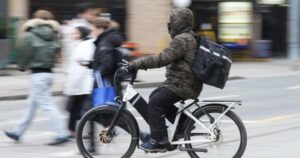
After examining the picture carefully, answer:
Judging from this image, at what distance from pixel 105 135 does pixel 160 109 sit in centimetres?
73

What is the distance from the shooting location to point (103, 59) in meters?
7.86

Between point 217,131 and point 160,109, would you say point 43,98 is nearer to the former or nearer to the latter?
point 160,109

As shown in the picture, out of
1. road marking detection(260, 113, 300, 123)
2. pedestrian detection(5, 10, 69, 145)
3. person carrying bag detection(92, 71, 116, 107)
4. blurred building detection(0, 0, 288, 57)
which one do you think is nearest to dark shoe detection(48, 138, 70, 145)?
pedestrian detection(5, 10, 69, 145)

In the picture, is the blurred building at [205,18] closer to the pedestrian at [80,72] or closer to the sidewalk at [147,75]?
the sidewalk at [147,75]

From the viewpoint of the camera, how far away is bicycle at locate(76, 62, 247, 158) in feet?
22.4

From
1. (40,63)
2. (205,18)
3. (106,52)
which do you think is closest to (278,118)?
(106,52)

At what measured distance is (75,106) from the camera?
891 centimetres

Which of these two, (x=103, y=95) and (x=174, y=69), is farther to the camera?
(x=103, y=95)

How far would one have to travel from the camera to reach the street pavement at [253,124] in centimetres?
796

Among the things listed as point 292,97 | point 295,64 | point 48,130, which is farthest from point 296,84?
point 48,130

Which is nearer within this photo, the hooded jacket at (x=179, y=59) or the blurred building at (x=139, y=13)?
the hooded jacket at (x=179, y=59)

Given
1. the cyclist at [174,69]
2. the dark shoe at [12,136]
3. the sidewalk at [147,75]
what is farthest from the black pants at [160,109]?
the sidewalk at [147,75]

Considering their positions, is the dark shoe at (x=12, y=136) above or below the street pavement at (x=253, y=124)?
above

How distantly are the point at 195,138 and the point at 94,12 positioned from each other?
330 cm
